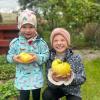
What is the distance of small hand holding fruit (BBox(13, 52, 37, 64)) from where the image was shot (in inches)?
173

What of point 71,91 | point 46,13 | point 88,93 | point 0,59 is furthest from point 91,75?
point 46,13

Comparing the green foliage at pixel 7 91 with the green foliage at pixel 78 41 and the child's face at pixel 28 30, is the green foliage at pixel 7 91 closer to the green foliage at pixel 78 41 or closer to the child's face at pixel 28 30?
the child's face at pixel 28 30

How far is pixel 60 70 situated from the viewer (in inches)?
166

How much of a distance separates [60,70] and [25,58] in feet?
1.40

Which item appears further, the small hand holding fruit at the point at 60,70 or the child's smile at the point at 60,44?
the child's smile at the point at 60,44

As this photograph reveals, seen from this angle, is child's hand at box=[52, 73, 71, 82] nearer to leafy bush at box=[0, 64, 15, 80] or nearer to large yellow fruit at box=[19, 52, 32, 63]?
large yellow fruit at box=[19, 52, 32, 63]

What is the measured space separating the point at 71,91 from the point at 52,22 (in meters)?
9.41

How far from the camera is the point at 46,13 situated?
44.8 feet

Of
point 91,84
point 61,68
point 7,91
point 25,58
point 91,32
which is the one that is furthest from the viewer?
point 91,32

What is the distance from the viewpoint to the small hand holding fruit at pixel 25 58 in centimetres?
438

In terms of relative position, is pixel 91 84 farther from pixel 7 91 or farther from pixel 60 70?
pixel 60 70

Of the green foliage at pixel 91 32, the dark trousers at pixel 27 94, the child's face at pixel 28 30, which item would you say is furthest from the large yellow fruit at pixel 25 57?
the green foliage at pixel 91 32

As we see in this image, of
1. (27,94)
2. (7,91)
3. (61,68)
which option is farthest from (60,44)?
(7,91)

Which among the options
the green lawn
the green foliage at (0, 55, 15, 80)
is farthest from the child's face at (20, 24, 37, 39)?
the green foliage at (0, 55, 15, 80)
